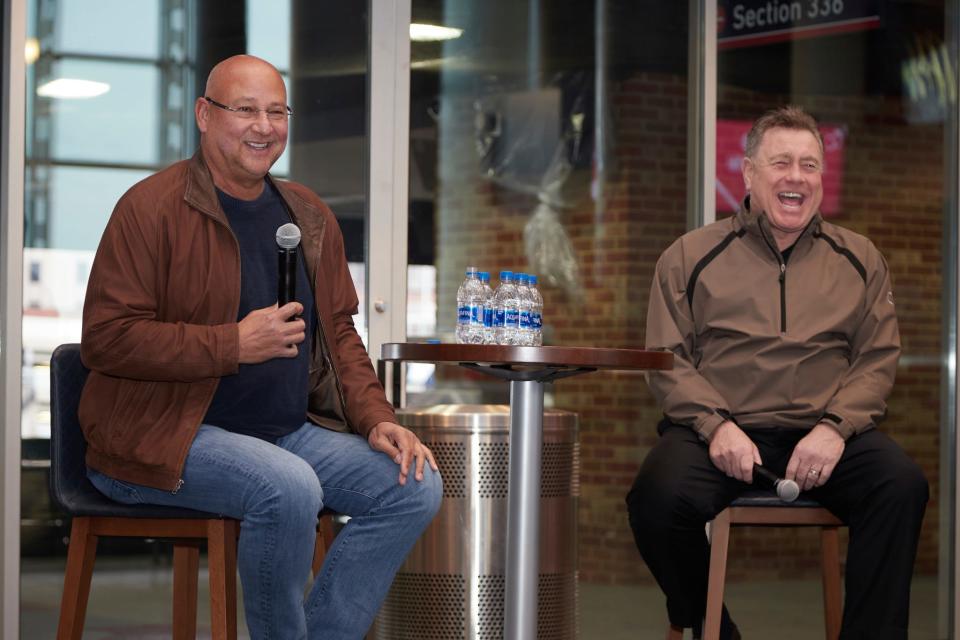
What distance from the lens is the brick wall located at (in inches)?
169

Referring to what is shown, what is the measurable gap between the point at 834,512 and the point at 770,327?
0.51 metres

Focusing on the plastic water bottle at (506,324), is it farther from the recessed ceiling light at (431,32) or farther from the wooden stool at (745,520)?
the recessed ceiling light at (431,32)

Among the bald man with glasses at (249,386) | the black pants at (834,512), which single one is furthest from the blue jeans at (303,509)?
the black pants at (834,512)

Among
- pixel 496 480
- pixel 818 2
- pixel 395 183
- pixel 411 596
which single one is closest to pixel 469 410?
pixel 496 480

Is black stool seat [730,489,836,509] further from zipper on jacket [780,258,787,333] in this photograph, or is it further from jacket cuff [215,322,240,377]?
jacket cuff [215,322,240,377]

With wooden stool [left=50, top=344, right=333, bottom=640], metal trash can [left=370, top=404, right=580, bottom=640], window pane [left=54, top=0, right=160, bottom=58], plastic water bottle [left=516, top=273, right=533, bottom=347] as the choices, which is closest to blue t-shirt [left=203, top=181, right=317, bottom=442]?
wooden stool [left=50, top=344, right=333, bottom=640]

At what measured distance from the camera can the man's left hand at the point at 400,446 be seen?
270cm

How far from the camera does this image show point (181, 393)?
2.61 metres

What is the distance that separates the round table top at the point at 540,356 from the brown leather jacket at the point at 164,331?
40cm

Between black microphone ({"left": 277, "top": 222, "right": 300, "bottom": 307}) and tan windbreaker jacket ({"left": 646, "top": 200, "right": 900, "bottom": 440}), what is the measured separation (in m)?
1.10

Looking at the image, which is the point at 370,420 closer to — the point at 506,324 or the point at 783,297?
the point at 506,324

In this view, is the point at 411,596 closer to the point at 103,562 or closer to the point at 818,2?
the point at 103,562

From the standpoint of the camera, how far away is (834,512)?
3094 mm

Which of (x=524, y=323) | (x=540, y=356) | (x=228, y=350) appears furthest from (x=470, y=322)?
(x=228, y=350)
